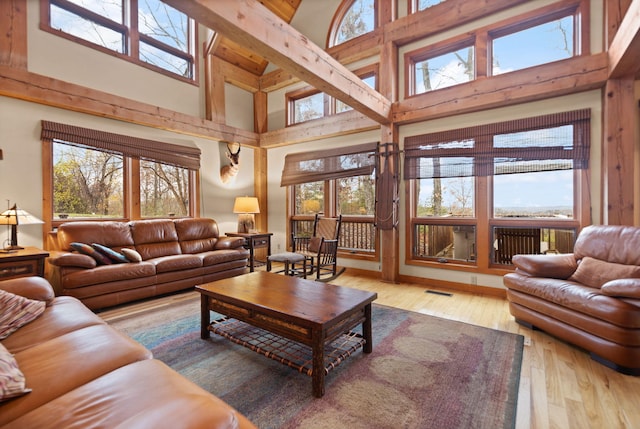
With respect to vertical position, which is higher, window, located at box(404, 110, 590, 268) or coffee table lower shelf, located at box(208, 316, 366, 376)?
window, located at box(404, 110, 590, 268)

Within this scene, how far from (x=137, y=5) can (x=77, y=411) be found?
5668 millimetres

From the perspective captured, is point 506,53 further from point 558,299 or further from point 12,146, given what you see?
point 12,146

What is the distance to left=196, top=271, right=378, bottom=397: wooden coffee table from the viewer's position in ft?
6.14

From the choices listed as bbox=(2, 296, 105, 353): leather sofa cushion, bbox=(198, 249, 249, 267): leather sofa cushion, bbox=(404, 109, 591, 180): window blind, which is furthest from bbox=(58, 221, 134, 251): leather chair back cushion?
bbox=(404, 109, 591, 180): window blind

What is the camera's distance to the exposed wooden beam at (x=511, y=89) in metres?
3.16

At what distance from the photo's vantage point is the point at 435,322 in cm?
288

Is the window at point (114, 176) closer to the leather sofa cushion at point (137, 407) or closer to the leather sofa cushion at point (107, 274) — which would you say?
the leather sofa cushion at point (107, 274)

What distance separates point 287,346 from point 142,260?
264 centimetres

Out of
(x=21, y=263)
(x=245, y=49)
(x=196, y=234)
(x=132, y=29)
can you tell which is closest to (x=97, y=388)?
(x=21, y=263)

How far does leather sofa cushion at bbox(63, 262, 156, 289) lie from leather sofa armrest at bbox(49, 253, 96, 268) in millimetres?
63

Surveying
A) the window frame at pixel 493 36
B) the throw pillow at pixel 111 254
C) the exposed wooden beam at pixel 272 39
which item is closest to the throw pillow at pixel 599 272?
the window frame at pixel 493 36

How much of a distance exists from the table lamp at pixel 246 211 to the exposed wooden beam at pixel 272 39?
2.82 m

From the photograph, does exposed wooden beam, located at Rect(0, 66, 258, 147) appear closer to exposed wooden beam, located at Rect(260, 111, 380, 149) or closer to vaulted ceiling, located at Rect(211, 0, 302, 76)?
exposed wooden beam, located at Rect(260, 111, 380, 149)

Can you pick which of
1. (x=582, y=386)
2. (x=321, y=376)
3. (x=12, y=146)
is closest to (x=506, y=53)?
(x=582, y=386)
